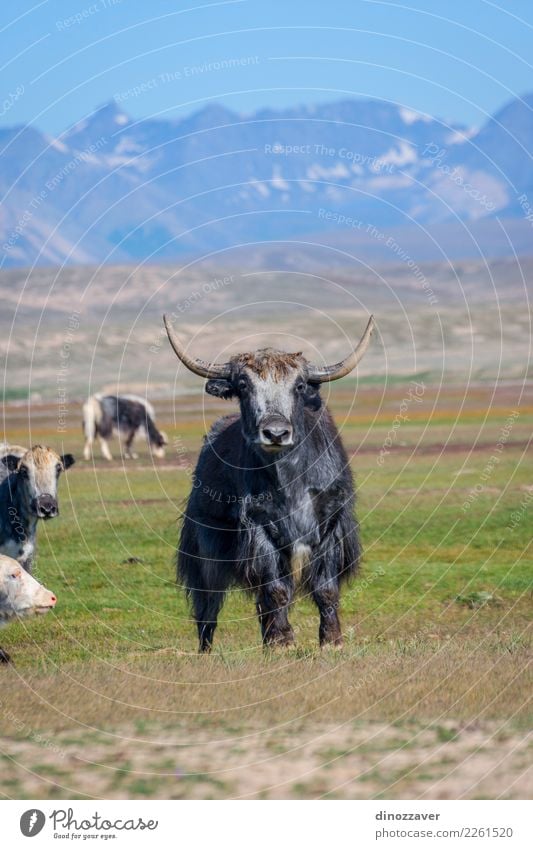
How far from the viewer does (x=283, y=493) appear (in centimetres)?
1266

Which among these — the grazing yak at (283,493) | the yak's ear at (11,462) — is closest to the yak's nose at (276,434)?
the grazing yak at (283,493)

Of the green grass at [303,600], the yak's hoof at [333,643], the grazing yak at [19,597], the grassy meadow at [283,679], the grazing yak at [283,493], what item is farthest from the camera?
the green grass at [303,600]

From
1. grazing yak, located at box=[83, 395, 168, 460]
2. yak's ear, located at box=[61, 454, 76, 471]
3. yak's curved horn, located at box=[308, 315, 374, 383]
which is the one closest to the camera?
yak's curved horn, located at box=[308, 315, 374, 383]

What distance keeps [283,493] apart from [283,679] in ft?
7.18

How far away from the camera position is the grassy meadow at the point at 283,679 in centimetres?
863

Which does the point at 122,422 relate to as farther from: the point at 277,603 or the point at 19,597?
the point at 277,603

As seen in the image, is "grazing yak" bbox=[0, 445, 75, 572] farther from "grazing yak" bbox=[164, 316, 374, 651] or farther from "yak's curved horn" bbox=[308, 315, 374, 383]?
"yak's curved horn" bbox=[308, 315, 374, 383]

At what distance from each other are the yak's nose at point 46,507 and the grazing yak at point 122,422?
92.8 feet

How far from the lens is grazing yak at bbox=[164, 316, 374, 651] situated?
12.6 meters

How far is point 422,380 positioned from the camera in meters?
98.9

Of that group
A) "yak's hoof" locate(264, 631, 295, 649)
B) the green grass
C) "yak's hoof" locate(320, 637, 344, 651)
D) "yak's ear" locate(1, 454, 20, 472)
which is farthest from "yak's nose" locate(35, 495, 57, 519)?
"yak's hoof" locate(320, 637, 344, 651)

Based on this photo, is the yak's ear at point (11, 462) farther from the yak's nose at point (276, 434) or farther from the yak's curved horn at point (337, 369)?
the yak's nose at point (276, 434)

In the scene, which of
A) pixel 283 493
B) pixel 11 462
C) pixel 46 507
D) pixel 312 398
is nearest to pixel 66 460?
pixel 11 462
